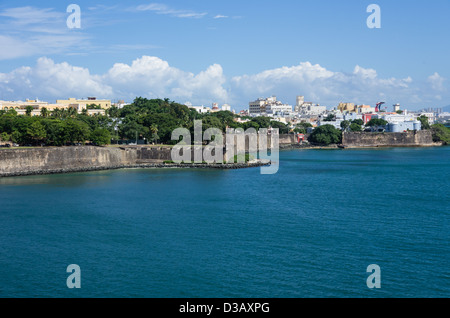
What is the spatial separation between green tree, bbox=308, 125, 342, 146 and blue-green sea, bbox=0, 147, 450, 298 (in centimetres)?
5380

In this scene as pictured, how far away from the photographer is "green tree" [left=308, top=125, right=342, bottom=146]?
3580 inches

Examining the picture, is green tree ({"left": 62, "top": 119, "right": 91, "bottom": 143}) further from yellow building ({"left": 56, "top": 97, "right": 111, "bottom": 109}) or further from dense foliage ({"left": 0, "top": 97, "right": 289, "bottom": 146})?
yellow building ({"left": 56, "top": 97, "right": 111, "bottom": 109})

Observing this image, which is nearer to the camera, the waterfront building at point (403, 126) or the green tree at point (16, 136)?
the green tree at point (16, 136)

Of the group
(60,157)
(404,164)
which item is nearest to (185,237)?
(60,157)

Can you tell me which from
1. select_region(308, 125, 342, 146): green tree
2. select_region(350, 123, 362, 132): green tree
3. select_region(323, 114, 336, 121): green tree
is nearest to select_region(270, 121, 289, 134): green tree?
select_region(308, 125, 342, 146): green tree

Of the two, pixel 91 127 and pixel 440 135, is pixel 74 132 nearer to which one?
pixel 91 127

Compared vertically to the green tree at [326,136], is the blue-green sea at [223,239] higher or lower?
lower

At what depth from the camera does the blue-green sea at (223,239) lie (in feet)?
53.5

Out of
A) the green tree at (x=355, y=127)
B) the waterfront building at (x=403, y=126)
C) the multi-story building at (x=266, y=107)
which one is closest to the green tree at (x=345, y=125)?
the green tree at (x=355, y=127)

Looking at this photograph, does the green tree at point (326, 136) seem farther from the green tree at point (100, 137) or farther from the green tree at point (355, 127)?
the green tree at point (100, 137)

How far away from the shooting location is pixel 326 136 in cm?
9106

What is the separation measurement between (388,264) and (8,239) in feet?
49.5

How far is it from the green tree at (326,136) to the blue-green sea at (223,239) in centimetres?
5380

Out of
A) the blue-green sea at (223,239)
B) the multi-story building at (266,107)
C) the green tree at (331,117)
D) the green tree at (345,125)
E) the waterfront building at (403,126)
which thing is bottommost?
the blue-green sea at (223,239)
